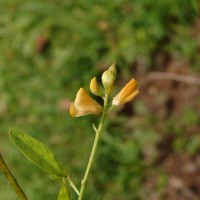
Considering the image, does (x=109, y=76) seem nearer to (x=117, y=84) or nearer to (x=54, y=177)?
(x=54, y=177)

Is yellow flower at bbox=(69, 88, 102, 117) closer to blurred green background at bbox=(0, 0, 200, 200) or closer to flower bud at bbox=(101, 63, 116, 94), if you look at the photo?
flower bud at bbox=(101, 63, 116, 94)

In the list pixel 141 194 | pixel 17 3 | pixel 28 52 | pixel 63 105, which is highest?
pixel 17 3

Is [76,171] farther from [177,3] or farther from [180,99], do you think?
[177,3]

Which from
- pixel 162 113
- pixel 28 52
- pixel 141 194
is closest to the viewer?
pixel 141 194

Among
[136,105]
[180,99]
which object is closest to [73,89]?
[136,105]

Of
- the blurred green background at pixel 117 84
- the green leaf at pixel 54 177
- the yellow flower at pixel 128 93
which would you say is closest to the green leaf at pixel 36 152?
the green leaf at pixel 54 177

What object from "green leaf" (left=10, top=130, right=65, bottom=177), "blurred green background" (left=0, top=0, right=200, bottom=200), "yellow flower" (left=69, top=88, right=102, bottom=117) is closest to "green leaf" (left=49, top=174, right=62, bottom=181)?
"green leaf" (left=10, top=130, right=65, bottom=177)

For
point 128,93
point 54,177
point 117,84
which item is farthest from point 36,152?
point 117,84
